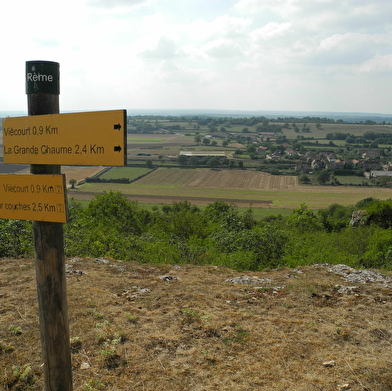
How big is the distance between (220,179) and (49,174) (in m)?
62.7

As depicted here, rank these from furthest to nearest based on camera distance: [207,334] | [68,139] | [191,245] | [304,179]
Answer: [304,179], [191,245], [207,334], [68,139]

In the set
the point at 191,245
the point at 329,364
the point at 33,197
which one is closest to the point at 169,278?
the point at 329,364

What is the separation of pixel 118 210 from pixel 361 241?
14.0 metres

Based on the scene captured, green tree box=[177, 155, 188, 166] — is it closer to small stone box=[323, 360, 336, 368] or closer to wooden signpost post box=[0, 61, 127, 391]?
small stone box=[323, 360, 336, 368]

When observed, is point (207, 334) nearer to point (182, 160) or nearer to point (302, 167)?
point (182, 160)

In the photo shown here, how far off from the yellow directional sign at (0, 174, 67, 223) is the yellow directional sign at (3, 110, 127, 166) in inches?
6.3

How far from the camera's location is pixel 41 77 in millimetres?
3031

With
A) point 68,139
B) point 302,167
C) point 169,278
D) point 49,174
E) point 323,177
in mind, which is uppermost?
point 68,139

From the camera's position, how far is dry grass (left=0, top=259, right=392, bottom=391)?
4.44 meters

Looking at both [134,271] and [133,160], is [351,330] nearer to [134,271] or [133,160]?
[134,271]

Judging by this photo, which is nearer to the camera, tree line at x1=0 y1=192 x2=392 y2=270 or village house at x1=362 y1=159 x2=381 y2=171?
tree line at x1=0 y1=192 x2=392 y2=270

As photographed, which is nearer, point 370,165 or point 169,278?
point 169,278

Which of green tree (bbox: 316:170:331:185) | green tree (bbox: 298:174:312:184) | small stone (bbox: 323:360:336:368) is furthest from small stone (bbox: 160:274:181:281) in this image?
green tree (bbox: 316:170:331:185)

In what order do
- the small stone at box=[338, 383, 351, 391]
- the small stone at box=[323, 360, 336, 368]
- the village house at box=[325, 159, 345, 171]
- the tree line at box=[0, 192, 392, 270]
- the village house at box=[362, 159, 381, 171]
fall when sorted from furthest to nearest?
the village house at box=[362, 159, 381, 171] → the village house at box=[325, 159, 345, 171] → the tree line at box=[0, 192, 392, 270] → the small stone at box=[323, 360, 336, 368] → the small stone at box=[338, 383, 351, 391]
